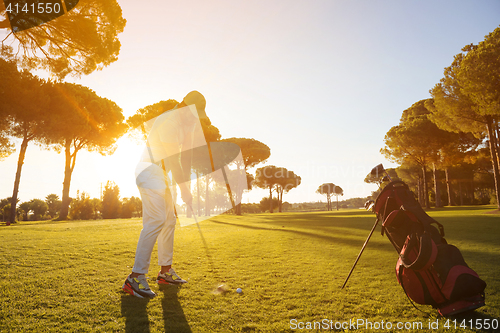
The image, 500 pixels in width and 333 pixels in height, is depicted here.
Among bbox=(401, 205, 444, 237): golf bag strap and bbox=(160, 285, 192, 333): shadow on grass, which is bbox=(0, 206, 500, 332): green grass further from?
bbox=(401, 205, 444, 237): golf bag strap

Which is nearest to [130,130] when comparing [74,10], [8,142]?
[8,142]

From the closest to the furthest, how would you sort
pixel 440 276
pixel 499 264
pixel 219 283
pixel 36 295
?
pixel 440 276 < pixel 36 295 < pixel 219 283 < pixel 499 264

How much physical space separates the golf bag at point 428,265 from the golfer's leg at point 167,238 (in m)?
2.75

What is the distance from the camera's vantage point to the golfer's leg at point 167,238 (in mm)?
3633

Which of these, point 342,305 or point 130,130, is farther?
point 130,130

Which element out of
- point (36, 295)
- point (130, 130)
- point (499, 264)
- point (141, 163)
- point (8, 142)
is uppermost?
point (130, 130)

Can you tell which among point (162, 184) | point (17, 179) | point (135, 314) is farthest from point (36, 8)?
point (135, 314)

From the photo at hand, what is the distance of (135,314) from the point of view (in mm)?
2416

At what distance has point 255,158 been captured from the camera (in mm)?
40500

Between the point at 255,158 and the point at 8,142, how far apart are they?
28365 mm

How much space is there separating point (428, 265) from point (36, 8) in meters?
17.8

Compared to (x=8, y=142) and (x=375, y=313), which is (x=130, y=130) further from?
(x=375, y=313)

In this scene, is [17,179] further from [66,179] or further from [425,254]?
[425,254]

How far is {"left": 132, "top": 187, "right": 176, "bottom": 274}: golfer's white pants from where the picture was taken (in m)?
3.24
